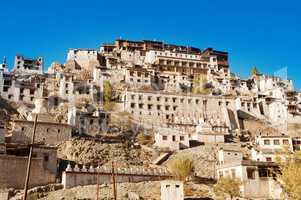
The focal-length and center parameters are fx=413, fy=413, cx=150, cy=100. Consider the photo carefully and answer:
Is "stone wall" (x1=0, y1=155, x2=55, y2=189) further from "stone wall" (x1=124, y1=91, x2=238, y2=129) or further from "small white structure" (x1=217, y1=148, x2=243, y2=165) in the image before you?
"stone wall" (x1=124, y1=91, x2=238, y2=129)

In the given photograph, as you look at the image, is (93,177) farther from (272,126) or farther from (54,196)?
(272,126)

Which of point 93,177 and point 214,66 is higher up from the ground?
point 214,66

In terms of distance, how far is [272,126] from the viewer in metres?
75.3

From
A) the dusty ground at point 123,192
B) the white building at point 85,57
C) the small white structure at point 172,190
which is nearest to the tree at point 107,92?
the white building at point 85,57

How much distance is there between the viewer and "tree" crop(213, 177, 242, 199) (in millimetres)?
39094

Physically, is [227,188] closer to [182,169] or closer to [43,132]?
[182,169]

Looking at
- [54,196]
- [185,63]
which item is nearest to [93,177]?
[54,196]

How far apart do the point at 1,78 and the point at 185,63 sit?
43201 mm

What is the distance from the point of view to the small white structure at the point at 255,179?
141 feet

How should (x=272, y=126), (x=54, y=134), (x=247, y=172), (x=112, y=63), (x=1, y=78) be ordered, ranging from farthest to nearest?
(x=112, y=63) → (x=272, y=126) → (x=1, y=78) → (x=54, y=134) → (x=247, y=172)

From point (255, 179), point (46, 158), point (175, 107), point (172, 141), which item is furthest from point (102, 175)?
point (175, 107)

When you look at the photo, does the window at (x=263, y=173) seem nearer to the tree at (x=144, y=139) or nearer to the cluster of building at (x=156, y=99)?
the cluster of building at (x=156, y=99)

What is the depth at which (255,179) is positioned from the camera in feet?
144

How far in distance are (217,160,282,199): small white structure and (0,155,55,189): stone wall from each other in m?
19.1
